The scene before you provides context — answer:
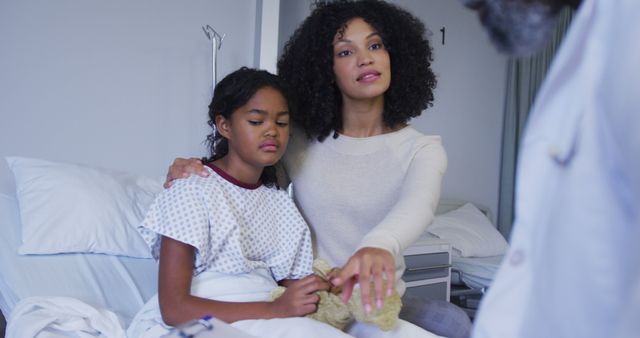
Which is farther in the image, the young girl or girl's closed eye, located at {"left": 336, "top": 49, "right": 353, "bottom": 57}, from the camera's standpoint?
girl's closed eye, located at {"left": 336, "top": 49, "right": 353, "bottom": 57}

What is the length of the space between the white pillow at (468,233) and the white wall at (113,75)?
4.62 feet

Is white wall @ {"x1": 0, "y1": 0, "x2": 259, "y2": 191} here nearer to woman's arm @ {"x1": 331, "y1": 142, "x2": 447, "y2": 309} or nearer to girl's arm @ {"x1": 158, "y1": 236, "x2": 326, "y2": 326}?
girl's arm @ {"x1": 158, "y1": 236, "x2": 326, "y2": 326}

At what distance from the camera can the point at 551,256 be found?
59cm

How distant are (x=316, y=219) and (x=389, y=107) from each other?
0.37m

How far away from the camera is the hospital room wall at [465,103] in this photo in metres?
3.62

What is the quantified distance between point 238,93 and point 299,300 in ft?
1.75

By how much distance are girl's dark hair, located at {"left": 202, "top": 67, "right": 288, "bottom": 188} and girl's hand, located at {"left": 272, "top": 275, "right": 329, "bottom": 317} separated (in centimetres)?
39

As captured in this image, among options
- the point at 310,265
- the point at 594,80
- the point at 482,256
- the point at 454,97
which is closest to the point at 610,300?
the point at 594,80

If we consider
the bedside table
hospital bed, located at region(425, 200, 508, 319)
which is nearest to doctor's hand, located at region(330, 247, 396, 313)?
the bedside table

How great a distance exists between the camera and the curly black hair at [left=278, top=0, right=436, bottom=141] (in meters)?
1.48

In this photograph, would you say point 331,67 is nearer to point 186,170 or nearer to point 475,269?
point 186,170

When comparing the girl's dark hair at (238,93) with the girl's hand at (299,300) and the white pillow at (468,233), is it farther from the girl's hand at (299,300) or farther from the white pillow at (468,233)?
the white pillow at (468,233)

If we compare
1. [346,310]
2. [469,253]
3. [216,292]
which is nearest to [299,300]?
[346,310]

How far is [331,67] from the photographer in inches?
59.1
